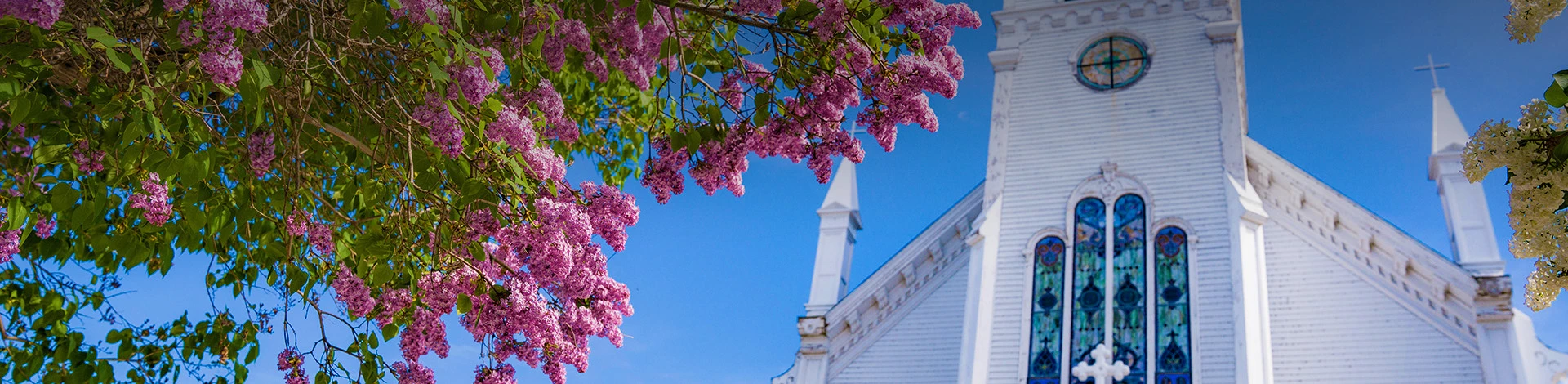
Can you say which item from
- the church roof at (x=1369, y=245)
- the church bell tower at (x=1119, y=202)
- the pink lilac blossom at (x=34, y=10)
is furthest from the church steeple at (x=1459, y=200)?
the pink lilac blossom at (x=34, y=10)

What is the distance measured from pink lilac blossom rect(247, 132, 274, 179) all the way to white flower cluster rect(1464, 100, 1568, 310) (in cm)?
525

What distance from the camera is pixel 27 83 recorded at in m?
5.29

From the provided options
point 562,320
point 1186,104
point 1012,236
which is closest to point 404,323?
point 562,320

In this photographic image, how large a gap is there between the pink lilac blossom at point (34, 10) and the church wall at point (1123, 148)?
13.9m

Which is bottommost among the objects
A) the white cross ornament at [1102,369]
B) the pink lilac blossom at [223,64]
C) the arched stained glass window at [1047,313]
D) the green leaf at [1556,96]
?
the pink lilac blossom at [223,64]

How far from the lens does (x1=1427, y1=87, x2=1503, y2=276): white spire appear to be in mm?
17141

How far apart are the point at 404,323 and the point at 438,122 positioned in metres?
2.10

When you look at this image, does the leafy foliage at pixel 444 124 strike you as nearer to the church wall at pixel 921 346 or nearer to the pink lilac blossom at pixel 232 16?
the pink lilac blossom at pixel 232 16

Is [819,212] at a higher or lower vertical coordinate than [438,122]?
higher

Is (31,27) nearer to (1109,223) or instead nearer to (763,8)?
(763,8)

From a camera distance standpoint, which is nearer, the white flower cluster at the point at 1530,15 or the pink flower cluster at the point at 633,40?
the white flower cluster at the point at 1530,15

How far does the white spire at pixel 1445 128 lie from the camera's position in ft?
60.7

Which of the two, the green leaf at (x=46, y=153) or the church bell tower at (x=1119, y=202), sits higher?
the church bell tower at (x=1119, y=202)

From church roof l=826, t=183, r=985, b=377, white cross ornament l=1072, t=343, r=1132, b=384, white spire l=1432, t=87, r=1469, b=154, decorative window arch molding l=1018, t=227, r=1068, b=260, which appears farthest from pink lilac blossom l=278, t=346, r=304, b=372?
white spire l=1432, t=87, r=1469, b=154
